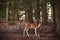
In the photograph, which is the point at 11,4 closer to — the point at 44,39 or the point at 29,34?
the point at 29,34

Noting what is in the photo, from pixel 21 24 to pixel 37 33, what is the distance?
2.83 feet

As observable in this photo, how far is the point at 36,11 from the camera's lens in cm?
902

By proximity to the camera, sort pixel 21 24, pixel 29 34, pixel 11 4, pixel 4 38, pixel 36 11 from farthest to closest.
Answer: pixel 36 11
pixel 11 4
pixel 21 24
pixel 29 34
pixel 4 38

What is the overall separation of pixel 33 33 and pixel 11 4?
203 cm

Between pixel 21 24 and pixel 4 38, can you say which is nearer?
pixel 4 38

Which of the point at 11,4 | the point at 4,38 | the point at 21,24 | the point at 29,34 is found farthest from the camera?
the point at 11,4

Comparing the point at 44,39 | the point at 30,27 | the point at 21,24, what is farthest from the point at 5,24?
the point at 44,39

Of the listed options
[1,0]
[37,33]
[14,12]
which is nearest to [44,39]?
[37,33]

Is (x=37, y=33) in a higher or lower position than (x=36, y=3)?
lower

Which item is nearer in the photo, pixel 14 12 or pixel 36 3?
pixel 14 12

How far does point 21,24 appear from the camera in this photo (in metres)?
7.52

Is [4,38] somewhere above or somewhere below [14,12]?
below

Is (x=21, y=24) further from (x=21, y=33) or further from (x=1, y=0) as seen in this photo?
(x=1, y=0)

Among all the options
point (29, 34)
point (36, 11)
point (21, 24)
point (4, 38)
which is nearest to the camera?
point (4, 38)
